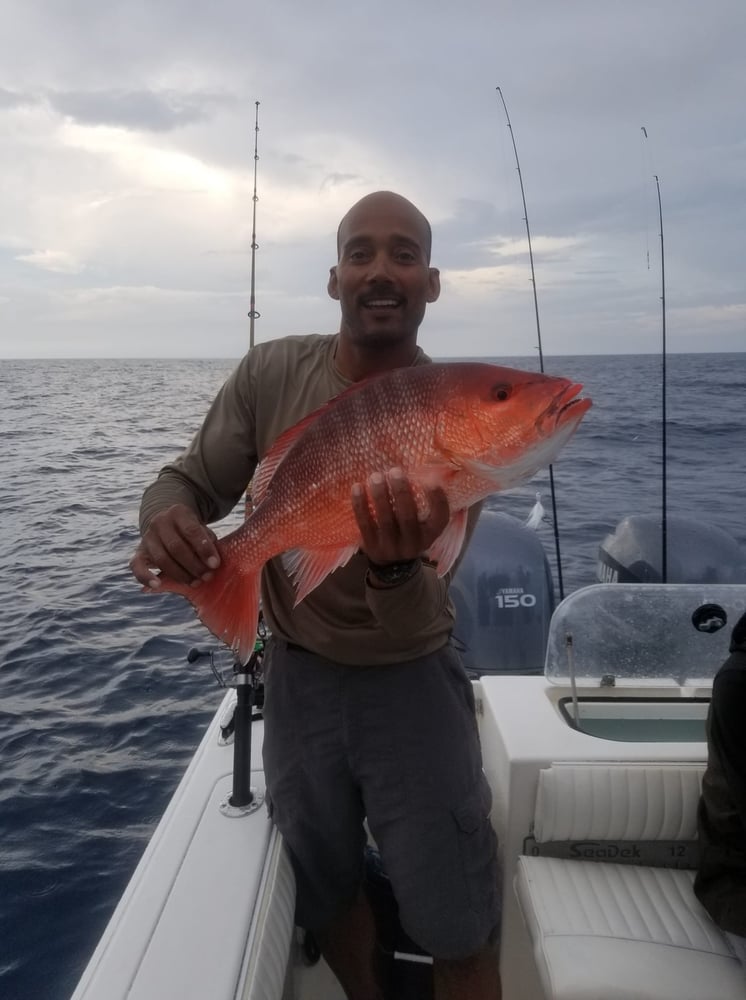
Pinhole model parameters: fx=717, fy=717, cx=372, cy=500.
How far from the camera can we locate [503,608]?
4.41m

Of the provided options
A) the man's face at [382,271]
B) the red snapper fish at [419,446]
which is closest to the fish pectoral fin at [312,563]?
the red snapper fish at [419,446]

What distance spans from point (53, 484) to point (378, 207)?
14528 mm

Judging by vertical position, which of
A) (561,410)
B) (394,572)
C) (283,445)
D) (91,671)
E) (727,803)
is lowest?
(91,671)

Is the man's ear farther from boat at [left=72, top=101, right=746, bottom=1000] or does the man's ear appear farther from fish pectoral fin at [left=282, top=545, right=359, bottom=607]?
boat at [left=72, top=101, right=746, bottom=1000]

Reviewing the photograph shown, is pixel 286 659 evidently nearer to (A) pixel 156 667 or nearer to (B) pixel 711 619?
(B) pixel 711 619

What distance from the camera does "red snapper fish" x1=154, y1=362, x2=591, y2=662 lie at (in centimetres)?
184

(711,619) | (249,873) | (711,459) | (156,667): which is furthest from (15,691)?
(711,459)

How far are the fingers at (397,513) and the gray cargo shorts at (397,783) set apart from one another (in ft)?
1.99

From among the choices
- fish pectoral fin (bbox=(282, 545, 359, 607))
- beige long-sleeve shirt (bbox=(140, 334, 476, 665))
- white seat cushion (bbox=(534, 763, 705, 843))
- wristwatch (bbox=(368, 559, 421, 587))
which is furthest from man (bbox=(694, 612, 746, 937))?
fish pectoral fin (bbox=(282, 545, 359, 607))

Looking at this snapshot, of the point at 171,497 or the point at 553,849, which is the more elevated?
the point at 171,497

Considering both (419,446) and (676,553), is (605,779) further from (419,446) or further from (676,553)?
(676,553)

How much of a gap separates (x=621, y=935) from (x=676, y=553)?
311 centimetres

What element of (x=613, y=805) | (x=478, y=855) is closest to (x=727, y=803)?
(x=613, y=805)

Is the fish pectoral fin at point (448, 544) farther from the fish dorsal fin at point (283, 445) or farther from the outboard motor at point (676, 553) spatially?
the outboard motor at point (676, 553)
